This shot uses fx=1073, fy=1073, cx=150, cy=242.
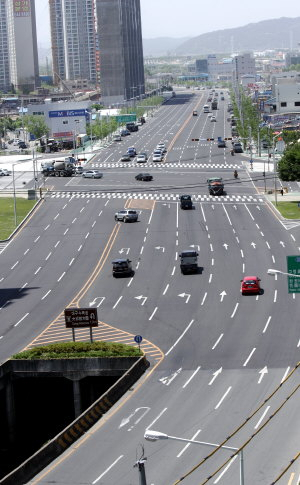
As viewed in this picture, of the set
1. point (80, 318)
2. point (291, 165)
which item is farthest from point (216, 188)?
point (80, 318)

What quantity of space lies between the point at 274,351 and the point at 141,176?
7814cm

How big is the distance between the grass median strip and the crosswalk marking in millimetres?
4726

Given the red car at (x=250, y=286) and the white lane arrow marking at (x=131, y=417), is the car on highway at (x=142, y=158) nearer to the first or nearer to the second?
the red car at (x=250, y=286)

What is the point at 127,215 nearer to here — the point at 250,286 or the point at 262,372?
the point at 250,286

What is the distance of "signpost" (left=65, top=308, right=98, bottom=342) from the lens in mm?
66062

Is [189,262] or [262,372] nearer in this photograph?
[262,372]

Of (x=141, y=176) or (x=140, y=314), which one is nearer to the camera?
(x=140, y=314)

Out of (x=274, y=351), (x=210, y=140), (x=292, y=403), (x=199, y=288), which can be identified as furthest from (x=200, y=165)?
(x=292, y=403)

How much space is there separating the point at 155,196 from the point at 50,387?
60.6 meters

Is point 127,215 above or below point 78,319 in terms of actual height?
above

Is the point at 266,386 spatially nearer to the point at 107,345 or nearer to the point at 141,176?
the point at 107,345

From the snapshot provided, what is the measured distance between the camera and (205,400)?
179 ft

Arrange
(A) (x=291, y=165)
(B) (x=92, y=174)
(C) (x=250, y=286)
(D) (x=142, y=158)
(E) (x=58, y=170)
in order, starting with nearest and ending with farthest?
(C) (x=250, y=286), (A) (x=291, y=165), (B) (x=92, y=174), (E) (x=58, y=170), (D) (x=142, y=158)

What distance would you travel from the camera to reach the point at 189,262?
280ft
